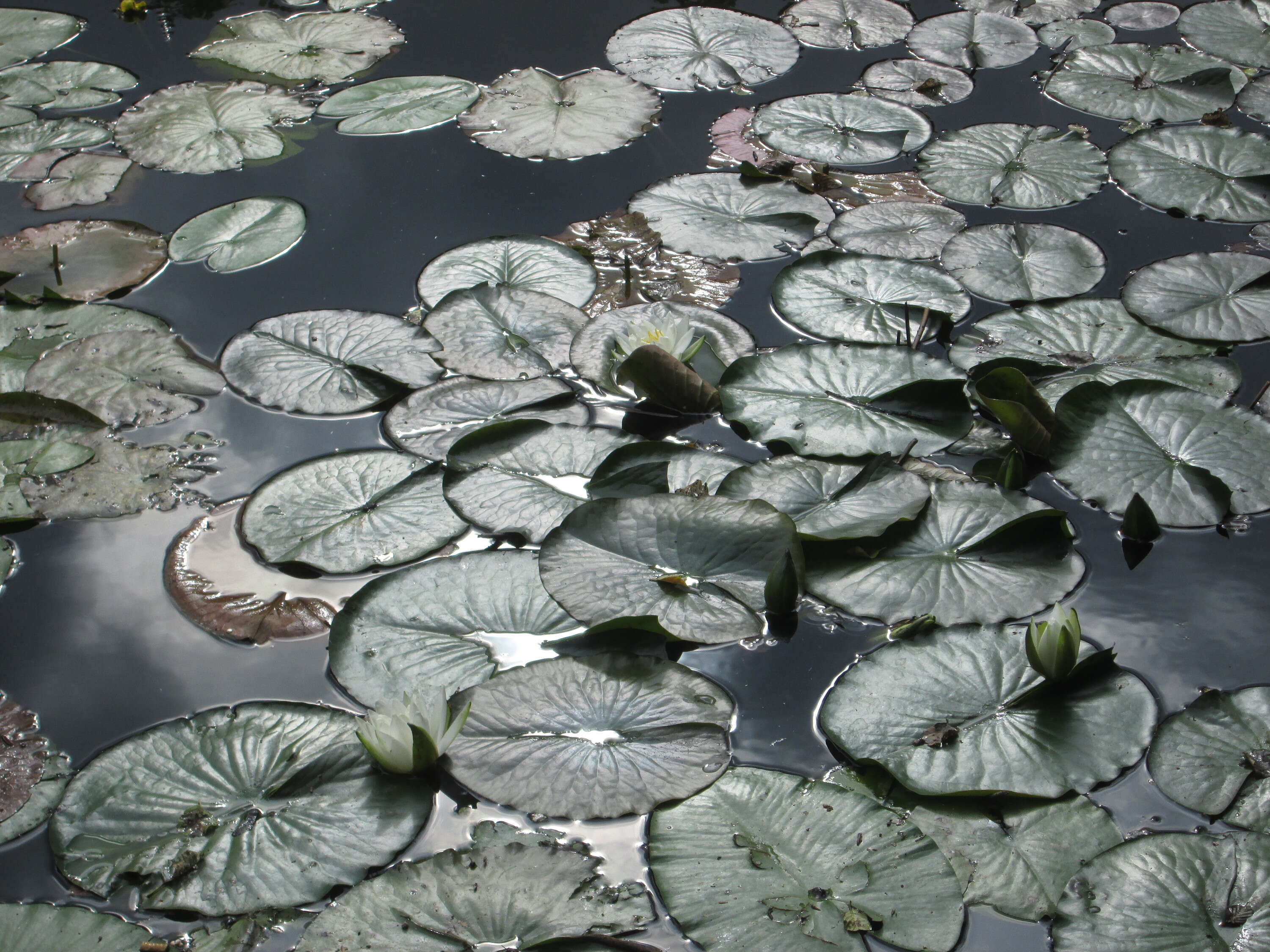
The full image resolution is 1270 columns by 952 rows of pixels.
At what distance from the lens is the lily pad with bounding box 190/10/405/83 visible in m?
3.74

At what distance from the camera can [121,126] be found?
136 inches

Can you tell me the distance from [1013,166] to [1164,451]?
127 cm

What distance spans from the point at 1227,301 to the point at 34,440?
2928 millimetres

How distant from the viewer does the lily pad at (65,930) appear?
1.48 meters

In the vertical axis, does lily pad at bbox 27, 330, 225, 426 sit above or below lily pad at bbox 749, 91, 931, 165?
below

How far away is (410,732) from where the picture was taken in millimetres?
1641

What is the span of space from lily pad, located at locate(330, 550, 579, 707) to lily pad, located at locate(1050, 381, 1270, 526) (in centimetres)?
116

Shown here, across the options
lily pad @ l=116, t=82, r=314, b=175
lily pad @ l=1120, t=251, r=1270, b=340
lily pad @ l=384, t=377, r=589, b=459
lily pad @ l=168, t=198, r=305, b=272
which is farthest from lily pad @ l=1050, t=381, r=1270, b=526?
lily pad @ l=116, t=82, r=314, b=175

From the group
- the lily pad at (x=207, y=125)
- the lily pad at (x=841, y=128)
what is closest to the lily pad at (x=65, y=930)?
the lily pad at (x=207, y=125)

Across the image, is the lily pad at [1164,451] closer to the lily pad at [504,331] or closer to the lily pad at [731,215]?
the lily pad at [731,215]

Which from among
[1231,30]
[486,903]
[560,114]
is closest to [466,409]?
[486,903]

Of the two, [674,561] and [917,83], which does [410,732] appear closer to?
[674,561]

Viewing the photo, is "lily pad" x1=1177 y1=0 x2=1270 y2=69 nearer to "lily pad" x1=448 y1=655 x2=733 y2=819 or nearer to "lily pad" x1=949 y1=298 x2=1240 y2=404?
"lily pad" x1=949 y1=298 x2=1240 y2=404

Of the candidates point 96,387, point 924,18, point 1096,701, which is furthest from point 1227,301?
point 96,387
